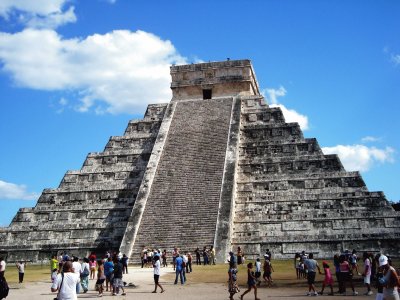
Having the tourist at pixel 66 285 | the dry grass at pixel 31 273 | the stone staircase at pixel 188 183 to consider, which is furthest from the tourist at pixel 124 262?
the tourist at pixel 66 285

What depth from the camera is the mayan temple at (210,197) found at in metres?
19.0

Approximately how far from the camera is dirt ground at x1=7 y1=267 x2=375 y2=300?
11227 millimetres

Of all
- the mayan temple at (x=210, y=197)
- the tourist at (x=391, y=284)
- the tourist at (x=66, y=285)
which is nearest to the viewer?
the tourist at (x=66, y=285)

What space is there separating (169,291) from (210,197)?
27.5 ft

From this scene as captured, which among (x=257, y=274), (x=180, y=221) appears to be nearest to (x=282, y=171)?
(x=180, y=221)

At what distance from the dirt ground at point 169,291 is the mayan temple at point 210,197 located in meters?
4.36

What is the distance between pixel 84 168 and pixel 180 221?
8578 millimetres

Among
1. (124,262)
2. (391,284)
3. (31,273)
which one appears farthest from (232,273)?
(31,273)

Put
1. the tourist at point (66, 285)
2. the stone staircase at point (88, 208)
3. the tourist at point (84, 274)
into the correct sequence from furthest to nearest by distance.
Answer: the stone staircase at point (88, 208) → the tourist at point (84, 274) → the tourist at point (66, 285)

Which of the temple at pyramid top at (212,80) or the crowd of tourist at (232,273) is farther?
the temple at pyramid top at (212,80)

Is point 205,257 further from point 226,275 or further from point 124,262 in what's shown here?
point 124,262

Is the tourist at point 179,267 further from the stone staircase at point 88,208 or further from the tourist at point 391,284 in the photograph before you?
the stone staircase at point 88,208

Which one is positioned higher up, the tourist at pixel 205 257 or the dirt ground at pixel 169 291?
the tourist at pixel 205 257

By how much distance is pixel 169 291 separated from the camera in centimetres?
1235
